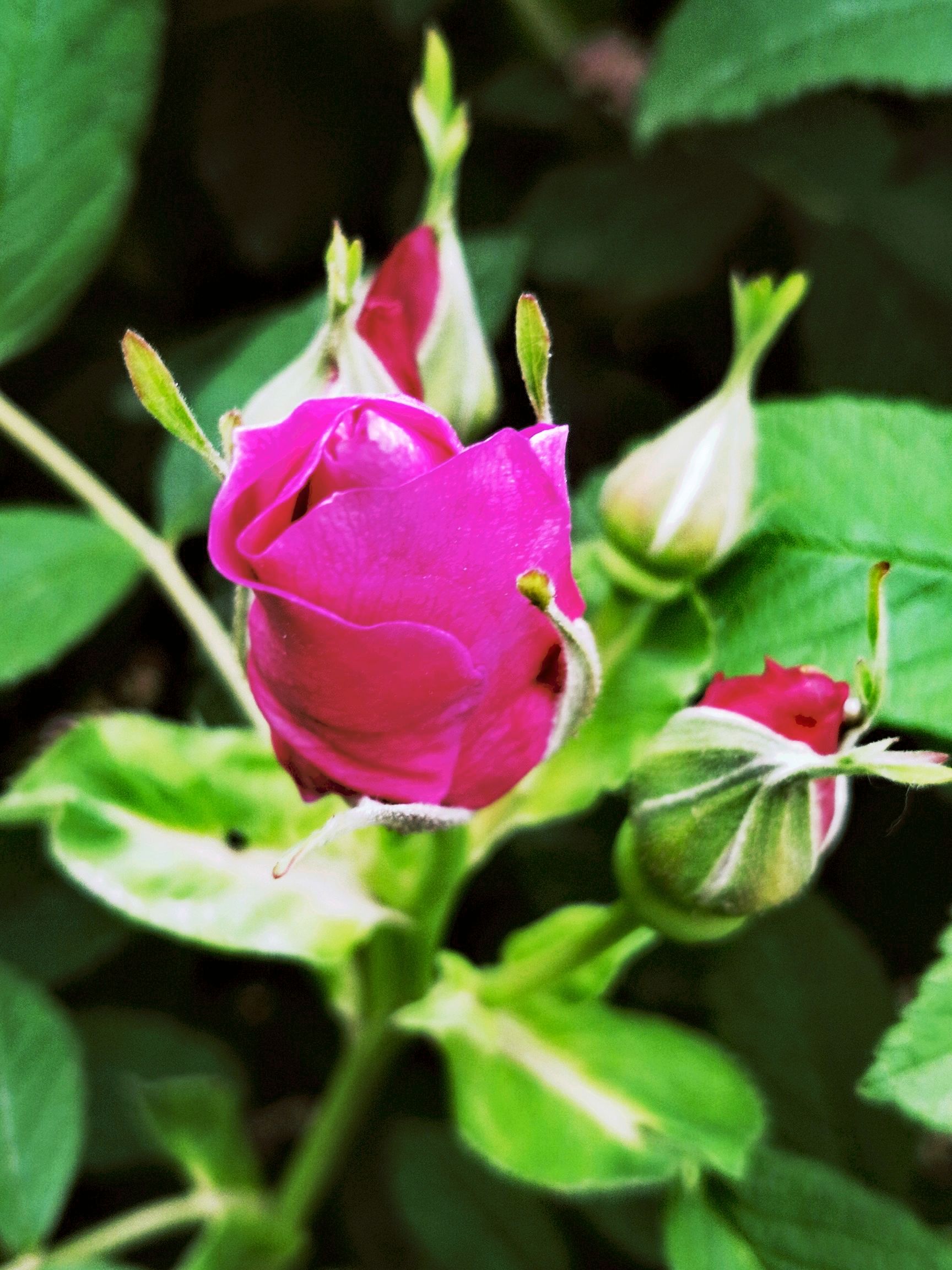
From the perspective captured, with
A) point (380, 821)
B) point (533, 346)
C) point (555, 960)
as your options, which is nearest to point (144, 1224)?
point (555, 960)

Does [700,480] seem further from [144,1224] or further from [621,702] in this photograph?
[144,1224]

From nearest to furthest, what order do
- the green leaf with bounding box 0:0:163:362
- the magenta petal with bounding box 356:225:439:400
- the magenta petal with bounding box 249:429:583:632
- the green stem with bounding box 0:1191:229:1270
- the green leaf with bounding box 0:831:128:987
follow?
the magenta petal with bounding box 249:429:583:632 → the magenta petal with bounding box 356:225:439:400 → the green leaf with bounding box 0:0:163:362 → the green stem with bounding box 0:1191:229:1270 → the green leaf with bounding box 0:831:128:987

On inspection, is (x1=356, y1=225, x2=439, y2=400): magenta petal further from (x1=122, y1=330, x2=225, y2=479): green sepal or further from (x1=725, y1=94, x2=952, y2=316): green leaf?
(x1=725, y1=94, x2=952, y2=316): green leaf

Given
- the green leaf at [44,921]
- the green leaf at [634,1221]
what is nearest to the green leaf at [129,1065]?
the green leaf at [44,921]

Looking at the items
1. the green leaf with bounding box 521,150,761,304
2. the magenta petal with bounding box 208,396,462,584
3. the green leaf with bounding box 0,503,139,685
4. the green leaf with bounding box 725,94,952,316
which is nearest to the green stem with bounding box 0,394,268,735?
the green leaf with bounding box 0,503,139,685

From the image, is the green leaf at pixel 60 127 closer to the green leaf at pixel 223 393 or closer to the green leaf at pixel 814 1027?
the green leaf at pixel 223 393

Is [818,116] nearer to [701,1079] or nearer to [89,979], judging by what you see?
[701,1079]

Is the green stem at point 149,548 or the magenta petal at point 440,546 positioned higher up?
the magenta petal at point 440,546

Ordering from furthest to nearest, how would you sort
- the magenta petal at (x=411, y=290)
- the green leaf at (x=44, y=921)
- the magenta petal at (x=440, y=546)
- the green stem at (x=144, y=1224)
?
the green leaf at (x=44, y=921) → the green stem at (x=144, y=1224) → the magenta petal at (x=411, y=290) → the magenta petal at (x=440, y=546)
